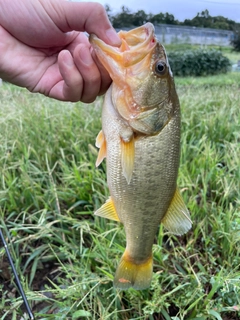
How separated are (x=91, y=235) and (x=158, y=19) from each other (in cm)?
794

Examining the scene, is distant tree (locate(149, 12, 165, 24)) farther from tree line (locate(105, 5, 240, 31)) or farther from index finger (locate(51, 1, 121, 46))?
index finger (locate(51, 1, 121, 46))

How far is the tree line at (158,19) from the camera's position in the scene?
776cm

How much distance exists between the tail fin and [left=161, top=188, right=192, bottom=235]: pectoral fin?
0.70 ft

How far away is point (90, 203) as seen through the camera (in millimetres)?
2465

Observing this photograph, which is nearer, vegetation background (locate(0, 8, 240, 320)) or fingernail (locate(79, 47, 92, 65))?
fingernail (locate(79, 47, 92, 65))

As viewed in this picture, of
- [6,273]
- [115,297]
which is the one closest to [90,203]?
[6,273]

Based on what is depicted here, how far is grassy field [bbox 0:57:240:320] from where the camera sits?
1724 mm

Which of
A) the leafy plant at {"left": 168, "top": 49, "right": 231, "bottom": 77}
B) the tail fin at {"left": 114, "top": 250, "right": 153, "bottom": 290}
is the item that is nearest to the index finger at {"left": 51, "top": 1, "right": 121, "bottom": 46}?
the tail fin at {"left": 114, "top": 250, "right": 153, "bottom": 290}

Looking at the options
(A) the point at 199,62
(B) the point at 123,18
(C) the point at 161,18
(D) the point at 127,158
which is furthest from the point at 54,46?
(A) the point at 199,62

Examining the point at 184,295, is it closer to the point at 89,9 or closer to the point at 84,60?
the point at 84,60

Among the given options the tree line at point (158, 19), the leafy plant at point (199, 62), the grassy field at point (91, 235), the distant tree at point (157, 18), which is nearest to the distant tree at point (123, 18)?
the tree line at point (158, 19)

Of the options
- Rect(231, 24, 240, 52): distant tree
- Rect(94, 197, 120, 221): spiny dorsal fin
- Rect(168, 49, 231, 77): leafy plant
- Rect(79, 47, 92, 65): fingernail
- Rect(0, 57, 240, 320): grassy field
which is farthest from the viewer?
Rect(168, 49, 231, 77): leafy plant

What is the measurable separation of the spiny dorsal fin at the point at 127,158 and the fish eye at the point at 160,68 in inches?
10.3

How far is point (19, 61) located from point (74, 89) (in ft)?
1.27
